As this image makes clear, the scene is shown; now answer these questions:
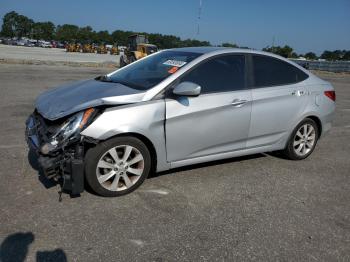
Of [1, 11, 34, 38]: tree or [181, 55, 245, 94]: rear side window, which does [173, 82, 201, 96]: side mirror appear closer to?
[181, 55, 245, 94]: rear side window

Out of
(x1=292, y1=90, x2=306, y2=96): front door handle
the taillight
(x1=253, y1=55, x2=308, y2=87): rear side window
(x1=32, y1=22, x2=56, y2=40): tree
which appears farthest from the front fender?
(x1=32, y1=22, x2=56, y2=40): tree

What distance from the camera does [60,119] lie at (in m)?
3.78

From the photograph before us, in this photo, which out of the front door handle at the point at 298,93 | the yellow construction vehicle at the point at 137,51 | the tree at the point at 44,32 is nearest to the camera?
the front door handle at the point at 298,93

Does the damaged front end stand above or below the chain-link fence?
below

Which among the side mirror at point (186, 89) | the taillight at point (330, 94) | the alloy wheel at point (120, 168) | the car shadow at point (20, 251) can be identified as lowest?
the car shadow at point (20, 251)

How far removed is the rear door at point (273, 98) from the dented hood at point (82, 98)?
5.47 feet

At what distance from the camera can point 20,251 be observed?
115 inches

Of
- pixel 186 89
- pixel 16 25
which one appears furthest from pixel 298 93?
pixel 16 25

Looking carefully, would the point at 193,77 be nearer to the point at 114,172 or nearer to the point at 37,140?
the point at 114,172

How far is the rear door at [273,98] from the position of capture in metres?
4.85

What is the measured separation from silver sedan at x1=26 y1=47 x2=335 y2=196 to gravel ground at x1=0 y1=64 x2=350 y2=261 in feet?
0.97

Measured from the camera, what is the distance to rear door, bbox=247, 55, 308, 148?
4.85m

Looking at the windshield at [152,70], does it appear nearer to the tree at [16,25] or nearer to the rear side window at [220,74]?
the rear side window at [220,74]

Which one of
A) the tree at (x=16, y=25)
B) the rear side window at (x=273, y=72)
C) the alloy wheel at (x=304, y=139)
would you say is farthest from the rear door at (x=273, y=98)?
the tree at (x=16, y=25)
